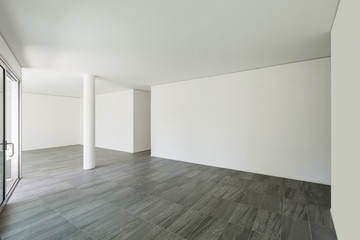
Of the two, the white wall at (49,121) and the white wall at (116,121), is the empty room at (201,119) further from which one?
the white wall at (49,121)

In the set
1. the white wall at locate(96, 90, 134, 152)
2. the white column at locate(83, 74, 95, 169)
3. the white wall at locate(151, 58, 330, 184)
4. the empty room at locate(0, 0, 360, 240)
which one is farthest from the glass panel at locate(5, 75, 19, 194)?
the white wall at locate(151, 58, 330, 184)

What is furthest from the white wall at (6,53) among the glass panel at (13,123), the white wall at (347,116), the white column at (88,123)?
the white wall at (347,116)

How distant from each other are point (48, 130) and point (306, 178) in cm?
1083

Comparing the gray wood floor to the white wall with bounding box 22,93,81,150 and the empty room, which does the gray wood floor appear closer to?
the empty room

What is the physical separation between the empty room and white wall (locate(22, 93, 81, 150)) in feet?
10.2

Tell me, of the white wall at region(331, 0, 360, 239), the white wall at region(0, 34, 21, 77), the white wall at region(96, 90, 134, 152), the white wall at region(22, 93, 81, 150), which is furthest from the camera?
the white wall at region(22, 93, 81, 150)

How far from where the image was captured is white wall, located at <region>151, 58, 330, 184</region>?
139 inches

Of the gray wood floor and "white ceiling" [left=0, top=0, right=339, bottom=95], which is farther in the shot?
the gray wood floor

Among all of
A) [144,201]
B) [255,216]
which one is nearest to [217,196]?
[255,216]

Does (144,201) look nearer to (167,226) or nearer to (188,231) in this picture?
(167,226)

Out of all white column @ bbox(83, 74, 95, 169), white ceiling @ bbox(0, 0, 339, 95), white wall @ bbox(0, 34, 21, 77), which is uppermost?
white ceiling @ bbox(0, 0, 339, 95)

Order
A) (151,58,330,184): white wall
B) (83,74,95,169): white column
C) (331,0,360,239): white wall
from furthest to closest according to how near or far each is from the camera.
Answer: (83,74,95,169): white column
(151,58,330,184): white wall
(331,0,360,239): white wall

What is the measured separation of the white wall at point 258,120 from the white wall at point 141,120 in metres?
1.88

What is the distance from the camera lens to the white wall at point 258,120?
11.6ft
